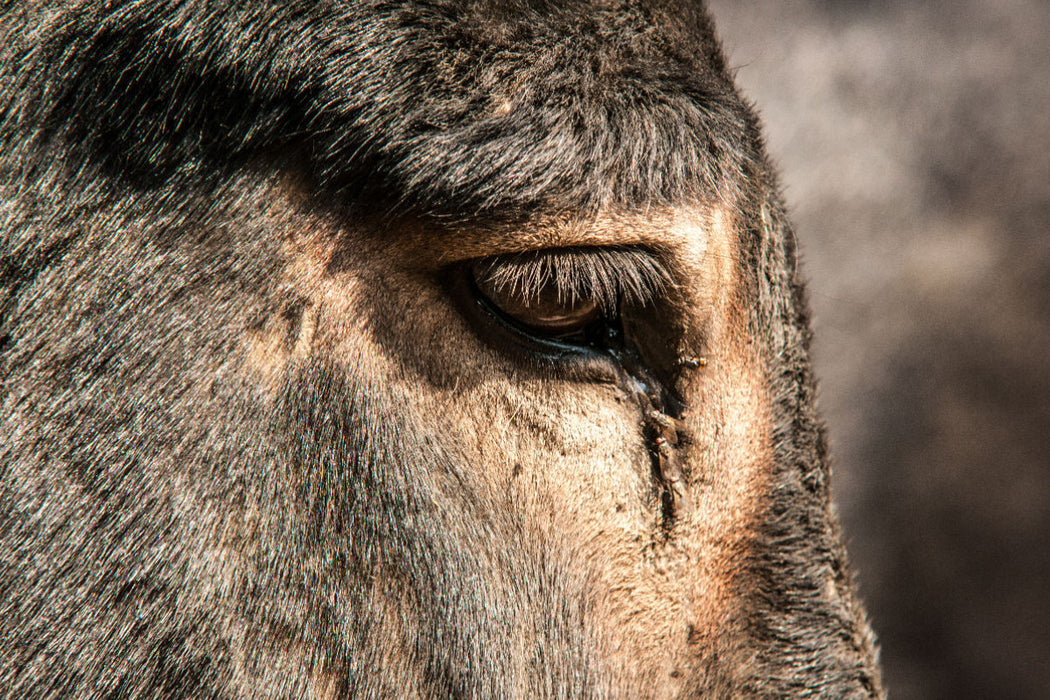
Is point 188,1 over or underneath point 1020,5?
underneath

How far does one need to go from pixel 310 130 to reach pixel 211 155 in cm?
15

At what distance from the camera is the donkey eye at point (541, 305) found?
1.26 meters

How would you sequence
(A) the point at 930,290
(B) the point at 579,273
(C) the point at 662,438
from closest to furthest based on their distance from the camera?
(B) the point at 579,273 < (C) the point at 662,438 < (A) the point at 930,290

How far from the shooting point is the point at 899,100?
3.31 meters

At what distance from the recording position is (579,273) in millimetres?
1260

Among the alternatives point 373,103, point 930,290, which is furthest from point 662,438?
point 930,290

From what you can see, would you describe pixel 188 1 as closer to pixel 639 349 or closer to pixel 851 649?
pixel 639 349

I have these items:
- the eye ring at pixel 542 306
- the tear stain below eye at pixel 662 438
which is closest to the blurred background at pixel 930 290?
the tear stain below eye at pixel 662 438

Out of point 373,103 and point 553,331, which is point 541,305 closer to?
point 553,331

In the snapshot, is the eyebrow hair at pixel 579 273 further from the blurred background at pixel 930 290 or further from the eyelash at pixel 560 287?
the blurred background at pixel 930 290

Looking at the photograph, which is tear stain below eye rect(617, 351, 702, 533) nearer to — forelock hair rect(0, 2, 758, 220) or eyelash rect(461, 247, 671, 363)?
eyelash rect(461, 247, 671, 363)

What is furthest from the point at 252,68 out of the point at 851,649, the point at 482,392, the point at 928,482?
the point at 928,482

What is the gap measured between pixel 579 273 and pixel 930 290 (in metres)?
2.61

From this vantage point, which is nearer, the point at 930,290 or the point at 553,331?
the point at 553,331
